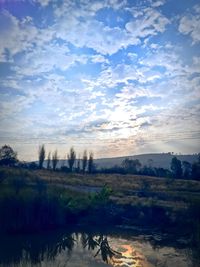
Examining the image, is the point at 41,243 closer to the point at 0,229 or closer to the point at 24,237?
the point at 24,237

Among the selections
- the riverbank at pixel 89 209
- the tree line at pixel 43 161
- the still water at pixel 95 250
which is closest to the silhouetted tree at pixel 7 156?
the tree line at pixel 43 161

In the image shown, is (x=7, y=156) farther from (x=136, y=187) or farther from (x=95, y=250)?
(x=95, y=250)

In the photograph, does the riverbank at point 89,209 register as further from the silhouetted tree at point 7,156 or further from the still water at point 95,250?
the silhouetted tree at point 7,156

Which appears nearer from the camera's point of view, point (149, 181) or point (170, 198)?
point (170, 198)

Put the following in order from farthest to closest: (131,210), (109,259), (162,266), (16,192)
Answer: (131,210) < (16,192) < (109,259) < (162,266)

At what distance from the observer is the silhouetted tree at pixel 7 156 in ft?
282

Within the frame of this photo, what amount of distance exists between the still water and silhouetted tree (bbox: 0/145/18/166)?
5469 cm

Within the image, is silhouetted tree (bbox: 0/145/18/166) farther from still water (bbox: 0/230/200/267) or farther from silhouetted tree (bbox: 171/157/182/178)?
still water (bbox: 0/230/200/267)

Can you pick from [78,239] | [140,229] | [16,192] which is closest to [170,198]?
[140,229]

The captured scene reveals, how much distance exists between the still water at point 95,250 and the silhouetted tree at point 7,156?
54692 millimetres

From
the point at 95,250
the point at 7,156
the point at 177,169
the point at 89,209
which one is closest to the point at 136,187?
the point at 89,209

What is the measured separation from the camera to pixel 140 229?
3816 centimetres

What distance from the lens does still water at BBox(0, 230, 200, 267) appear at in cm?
2423

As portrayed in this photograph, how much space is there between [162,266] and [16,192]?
742 inches
